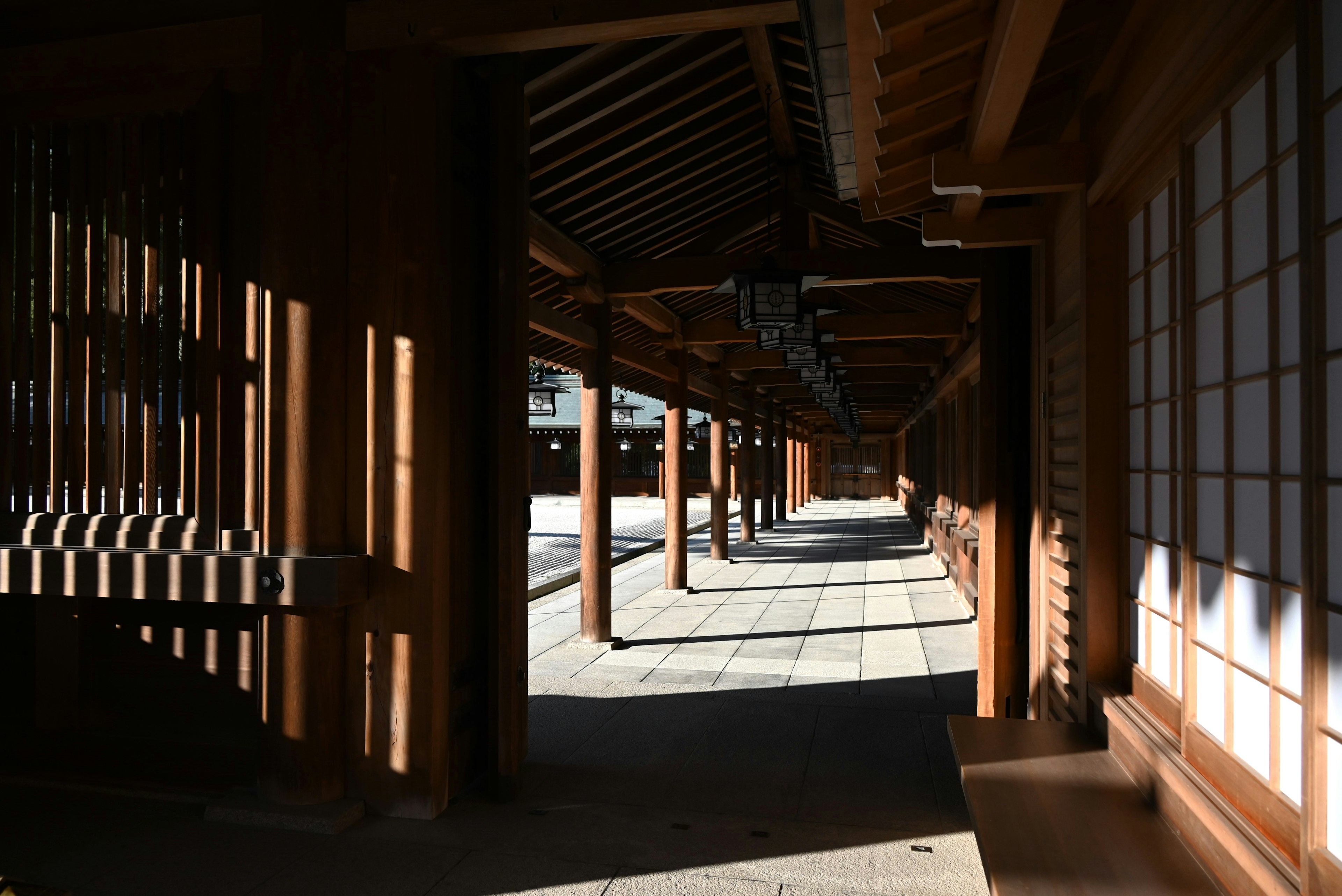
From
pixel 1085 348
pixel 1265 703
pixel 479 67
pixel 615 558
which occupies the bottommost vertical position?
pixel 615 558

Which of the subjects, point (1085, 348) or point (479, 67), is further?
point (479, 67)

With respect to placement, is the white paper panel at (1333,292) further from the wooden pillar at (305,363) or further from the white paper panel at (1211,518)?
the wooden pillar at (305,363)

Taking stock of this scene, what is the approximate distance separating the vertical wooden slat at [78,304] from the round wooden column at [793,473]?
67.1 feet

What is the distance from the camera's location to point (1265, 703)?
1.93 metres

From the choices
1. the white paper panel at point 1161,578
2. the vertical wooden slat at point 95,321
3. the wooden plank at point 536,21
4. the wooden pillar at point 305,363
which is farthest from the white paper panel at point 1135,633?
the vertical wooden slat at point 95,321

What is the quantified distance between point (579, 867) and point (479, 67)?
321 cm

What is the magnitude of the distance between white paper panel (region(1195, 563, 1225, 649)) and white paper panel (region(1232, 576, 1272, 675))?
0.21 feet

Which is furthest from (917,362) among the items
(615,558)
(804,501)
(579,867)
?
(804,501)

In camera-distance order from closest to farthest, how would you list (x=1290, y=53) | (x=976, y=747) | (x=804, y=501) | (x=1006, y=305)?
1. (x=1290, y=53)
2. (x=976, y=747)
3. (x=1006, y=305)
4. (x=804, y=501)

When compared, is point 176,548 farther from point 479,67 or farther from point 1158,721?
point 1158,721

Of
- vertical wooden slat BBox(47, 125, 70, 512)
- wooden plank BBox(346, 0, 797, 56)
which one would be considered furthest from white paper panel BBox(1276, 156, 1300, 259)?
vertical wooden slat BBox(47, 125, 70, 512)

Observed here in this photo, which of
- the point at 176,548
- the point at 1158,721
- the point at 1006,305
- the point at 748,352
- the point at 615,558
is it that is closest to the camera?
the point at 1158,721

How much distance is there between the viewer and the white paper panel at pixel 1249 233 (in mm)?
1913

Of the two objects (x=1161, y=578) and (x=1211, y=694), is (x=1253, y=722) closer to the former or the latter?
(x=1211, y=694)
